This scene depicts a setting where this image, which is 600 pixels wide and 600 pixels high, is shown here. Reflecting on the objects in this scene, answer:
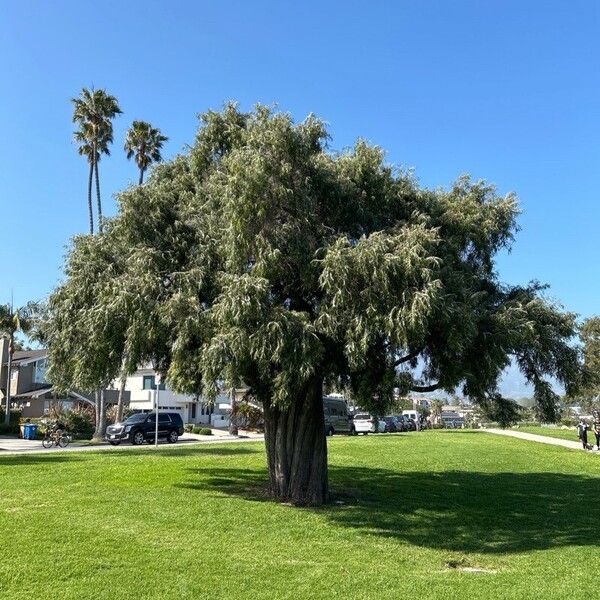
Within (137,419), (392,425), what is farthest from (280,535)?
(392,425)

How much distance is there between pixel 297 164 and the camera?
40.0ft

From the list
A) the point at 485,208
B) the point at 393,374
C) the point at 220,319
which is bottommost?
the point at 393,374

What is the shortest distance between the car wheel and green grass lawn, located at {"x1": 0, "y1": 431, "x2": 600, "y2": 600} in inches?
574

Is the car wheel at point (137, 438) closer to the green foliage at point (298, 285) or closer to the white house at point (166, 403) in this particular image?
the white house at point (166, 403)

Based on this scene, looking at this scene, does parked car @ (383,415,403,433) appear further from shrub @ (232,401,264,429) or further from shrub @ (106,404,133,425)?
shrub @ (106,404,133,425)

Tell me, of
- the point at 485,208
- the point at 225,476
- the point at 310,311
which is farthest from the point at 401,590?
the point at 225,476

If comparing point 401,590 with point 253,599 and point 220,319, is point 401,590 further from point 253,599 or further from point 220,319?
point 220,319

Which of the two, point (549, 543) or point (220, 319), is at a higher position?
point (220, 319)

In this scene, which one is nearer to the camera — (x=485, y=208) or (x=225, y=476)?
(x=485, y=208)

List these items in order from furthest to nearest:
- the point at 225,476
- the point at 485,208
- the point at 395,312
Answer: the point at 225,476 → the point at 485,208 → the point at 395,312

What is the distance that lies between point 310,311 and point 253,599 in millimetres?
5930

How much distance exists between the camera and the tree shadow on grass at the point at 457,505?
1158 cm

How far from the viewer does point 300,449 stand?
13695 mm

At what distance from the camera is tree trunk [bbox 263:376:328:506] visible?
1367 cm
